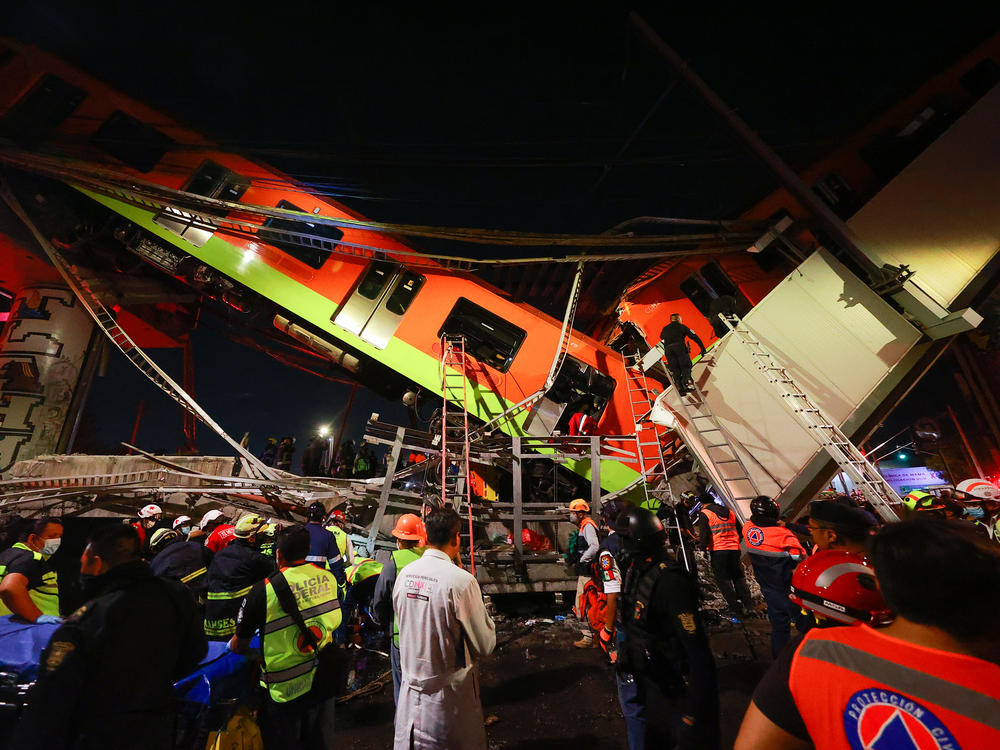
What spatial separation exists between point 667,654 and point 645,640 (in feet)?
0.43

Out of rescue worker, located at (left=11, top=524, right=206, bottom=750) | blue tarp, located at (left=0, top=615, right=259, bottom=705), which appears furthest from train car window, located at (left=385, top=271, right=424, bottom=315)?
rescue worker, located at (left=11, top=524, right=206, bottom=750)

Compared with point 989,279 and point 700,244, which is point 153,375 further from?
point 989,279

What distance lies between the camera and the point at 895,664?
1004 millimetres

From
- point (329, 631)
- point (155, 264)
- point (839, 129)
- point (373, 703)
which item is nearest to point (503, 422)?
point (373, 703)

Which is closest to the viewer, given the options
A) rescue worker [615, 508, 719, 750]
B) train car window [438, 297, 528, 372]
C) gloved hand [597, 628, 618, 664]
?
rescue worker [615, 508, 719, 750]

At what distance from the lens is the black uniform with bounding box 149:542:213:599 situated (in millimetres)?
4016

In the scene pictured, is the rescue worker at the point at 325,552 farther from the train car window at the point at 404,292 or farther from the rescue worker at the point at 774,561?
the train car window at the point at 404,292

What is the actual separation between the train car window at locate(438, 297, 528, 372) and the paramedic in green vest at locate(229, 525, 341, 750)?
730cm

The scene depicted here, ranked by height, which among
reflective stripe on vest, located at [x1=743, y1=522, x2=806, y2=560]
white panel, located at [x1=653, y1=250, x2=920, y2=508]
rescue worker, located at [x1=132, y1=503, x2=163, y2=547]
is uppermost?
white panel, located at [x1=653, y1=250, x2=920, y2=508]

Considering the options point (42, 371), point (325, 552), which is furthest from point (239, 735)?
point (42, 371)

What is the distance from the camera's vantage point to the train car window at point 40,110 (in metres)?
8.75

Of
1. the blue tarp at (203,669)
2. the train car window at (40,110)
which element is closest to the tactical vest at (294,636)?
the blue tarp at (203,669)

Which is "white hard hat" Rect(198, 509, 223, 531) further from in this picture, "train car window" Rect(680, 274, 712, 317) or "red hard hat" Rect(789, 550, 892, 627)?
"train car window" Rect(680, 274, 712, 317)

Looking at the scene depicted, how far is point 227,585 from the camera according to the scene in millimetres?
3703
